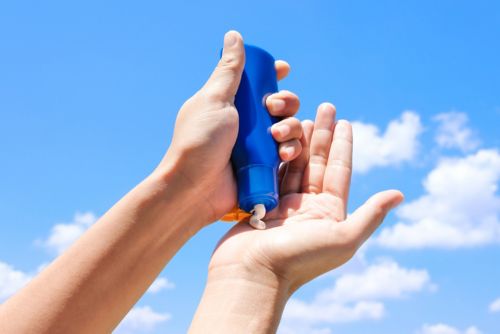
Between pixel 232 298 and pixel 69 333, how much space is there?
2.27 feet

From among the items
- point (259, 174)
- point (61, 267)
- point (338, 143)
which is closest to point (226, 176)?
point (259, 174)

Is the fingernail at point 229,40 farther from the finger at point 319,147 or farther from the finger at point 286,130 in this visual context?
the finger at point 319,147

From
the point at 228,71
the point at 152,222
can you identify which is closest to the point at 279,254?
the point at 152,222

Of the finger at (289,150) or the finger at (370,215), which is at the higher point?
the finger at (289,150)

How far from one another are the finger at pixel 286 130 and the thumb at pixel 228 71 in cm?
29

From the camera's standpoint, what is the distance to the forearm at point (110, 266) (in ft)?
7.70

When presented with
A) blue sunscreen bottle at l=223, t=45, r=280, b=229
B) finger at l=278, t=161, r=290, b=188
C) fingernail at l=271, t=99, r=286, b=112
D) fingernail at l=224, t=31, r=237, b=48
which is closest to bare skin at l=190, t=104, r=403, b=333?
blue sunscreen bottle at l=223, t=45, r=280, b=229

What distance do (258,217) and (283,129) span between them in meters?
0.49

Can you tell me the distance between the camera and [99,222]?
2.64 meters

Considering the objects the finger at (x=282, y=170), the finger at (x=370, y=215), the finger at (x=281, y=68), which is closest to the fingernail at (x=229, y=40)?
the finger at (x=281, y=68)

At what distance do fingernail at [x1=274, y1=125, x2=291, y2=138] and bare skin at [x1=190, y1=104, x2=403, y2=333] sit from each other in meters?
0.35

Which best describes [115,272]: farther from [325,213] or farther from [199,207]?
[325,213]

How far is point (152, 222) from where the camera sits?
2725 millimetres

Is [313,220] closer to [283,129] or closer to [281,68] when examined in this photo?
[283,129]
